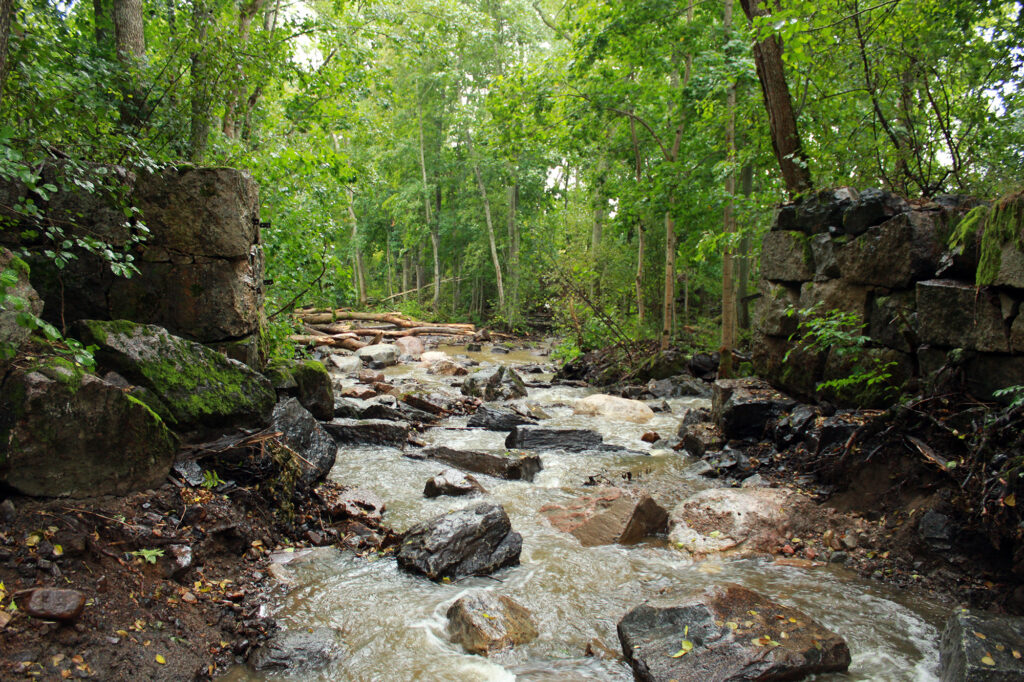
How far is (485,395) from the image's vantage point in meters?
11.5

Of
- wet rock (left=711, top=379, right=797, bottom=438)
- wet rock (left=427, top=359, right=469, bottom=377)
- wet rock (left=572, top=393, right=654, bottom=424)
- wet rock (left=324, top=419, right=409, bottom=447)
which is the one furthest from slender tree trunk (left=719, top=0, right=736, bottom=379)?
wet rock (left=427, top=359, right=469, bottom=377)

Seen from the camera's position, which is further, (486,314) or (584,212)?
(486,314)

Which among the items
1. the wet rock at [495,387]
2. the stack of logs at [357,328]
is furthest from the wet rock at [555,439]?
Result: the stack of logs at [357,328]

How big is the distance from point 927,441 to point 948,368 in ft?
2.10

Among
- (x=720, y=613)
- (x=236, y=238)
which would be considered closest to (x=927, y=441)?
(x=720, y=613)

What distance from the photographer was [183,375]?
435 centimetres

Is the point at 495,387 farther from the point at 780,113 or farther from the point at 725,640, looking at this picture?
the point at 725,640

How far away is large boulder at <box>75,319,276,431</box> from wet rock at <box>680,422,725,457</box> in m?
5.31

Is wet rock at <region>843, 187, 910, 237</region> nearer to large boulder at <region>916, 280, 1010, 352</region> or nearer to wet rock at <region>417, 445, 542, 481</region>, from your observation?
large boulder at <region>916, 280, 1010, 352</region>

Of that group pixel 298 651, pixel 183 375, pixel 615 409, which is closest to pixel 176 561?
pixel 298 651

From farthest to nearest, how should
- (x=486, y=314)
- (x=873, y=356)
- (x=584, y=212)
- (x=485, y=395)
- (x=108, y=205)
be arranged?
(x=486, y=314) < (x=584, y=212) < (x=485, y=395) < (x=873, y=356) < (x=108, y=205)

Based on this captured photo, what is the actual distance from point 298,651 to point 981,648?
3.59 metres

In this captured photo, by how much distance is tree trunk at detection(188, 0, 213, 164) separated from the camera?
6.52 metres

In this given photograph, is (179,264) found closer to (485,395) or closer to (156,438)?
(156,438)
